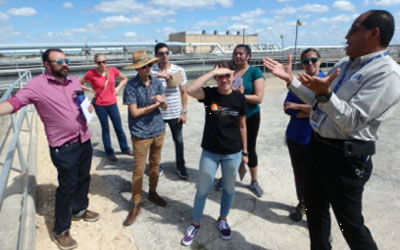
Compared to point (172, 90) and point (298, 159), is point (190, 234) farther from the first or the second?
point (172, 90)

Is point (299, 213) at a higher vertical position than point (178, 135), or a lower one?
lower

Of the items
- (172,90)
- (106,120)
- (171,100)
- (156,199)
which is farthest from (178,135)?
(106,120)

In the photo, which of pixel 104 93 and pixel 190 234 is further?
pixel 104 93

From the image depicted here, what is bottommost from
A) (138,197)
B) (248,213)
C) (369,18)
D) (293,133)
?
(248,213)

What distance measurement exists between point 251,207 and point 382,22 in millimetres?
2513

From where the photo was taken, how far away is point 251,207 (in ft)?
11.2

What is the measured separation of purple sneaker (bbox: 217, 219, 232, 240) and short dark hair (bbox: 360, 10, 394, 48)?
2210 mm

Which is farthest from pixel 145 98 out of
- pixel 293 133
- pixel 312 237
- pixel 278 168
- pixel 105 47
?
pixel 105 47

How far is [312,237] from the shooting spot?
237 cm

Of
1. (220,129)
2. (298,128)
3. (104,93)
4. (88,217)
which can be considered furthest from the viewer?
(104,93)

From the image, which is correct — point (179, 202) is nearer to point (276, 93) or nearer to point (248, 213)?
point (248, 213)

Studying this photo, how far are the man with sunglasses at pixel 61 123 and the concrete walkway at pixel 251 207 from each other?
73cm

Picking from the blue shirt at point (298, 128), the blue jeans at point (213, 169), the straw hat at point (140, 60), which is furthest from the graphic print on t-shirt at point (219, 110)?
the straw hat at point (140, 60)

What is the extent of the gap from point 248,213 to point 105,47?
1259cm
